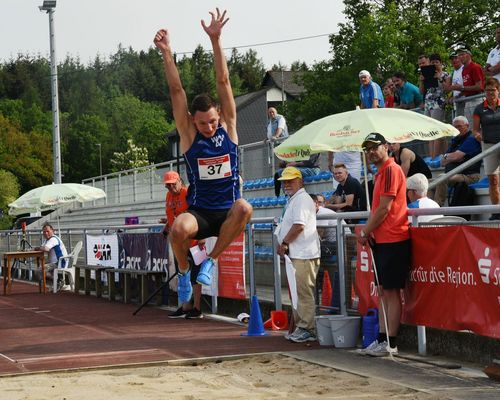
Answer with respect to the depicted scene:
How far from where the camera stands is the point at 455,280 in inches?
379

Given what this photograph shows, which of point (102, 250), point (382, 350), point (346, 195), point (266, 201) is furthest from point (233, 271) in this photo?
point (266, 201)

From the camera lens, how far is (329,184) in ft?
65.7

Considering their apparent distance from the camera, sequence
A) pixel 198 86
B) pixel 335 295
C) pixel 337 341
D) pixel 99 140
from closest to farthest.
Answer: pixel 337 341 < pixel 335 295 < pixel 99 140 < pixel 198 86

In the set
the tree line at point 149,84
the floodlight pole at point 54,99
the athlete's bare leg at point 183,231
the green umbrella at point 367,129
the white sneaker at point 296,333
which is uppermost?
the tree line at point 149,84

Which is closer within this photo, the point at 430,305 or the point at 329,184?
the point at 430,305

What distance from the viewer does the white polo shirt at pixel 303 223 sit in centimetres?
1177

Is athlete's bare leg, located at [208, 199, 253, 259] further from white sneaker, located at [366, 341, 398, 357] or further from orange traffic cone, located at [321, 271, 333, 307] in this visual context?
orange traffic cone, located at [321, 271, 333, 307]

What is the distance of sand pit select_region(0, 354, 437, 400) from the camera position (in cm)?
835

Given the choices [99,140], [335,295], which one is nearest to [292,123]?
[335,295]

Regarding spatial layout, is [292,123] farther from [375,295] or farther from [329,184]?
[375,295]

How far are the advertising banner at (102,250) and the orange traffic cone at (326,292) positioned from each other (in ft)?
26.8

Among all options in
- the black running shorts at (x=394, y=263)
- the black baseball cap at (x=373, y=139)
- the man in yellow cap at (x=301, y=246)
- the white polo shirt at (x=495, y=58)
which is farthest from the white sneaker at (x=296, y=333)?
the white polo shirt at (x=495, y=58)

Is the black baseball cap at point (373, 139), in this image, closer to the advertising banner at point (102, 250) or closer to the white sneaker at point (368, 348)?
the white sneaker at point (368, 348)

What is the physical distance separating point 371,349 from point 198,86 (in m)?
118
